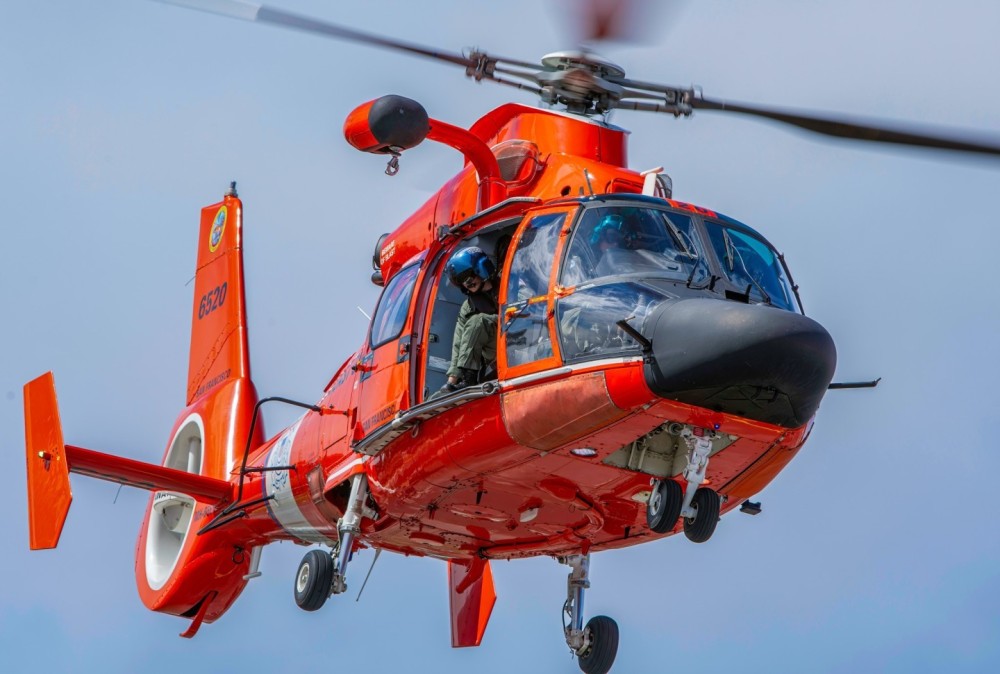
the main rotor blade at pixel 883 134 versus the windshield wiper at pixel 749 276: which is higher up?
the windshield wiper at pixel 749 276

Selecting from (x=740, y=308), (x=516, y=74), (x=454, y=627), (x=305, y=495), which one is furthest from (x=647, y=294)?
(x=454, y=627)

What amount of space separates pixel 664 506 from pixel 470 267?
2.26m

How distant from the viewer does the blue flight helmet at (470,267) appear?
35.3 ft

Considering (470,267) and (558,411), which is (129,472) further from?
(558,411)

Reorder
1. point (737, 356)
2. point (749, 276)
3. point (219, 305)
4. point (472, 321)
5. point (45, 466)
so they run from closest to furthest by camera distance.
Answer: point (737, 356) → point (749, 276) → point (472, 321) → point (45, 466) → point (219, 305)

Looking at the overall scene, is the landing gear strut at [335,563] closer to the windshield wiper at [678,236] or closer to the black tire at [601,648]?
the black tire at [601,648]

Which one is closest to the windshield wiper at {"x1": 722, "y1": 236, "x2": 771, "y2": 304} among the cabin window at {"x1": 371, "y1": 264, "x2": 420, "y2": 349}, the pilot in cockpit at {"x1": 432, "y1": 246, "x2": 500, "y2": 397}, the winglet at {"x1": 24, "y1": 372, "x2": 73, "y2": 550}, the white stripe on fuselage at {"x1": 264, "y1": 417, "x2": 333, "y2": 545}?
the pilot in cockpit at {"x1": 432, "y1": 246, "x2": 500, "y2": 397}

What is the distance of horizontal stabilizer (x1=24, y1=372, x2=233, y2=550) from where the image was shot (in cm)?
1234

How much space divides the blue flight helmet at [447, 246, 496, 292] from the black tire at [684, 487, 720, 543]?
218cm

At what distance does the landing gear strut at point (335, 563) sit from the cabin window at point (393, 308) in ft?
3.59

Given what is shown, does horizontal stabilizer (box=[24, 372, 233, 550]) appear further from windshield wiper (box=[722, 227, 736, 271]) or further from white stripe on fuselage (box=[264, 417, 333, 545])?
windshield wiper (box=[722, 227, 736, 271])

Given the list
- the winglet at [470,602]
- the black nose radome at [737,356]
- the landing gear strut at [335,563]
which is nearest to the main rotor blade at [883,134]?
the black nose radome at [737,356]

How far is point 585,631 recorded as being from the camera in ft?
40.2

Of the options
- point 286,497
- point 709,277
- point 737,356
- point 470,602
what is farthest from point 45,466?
point 737,356
